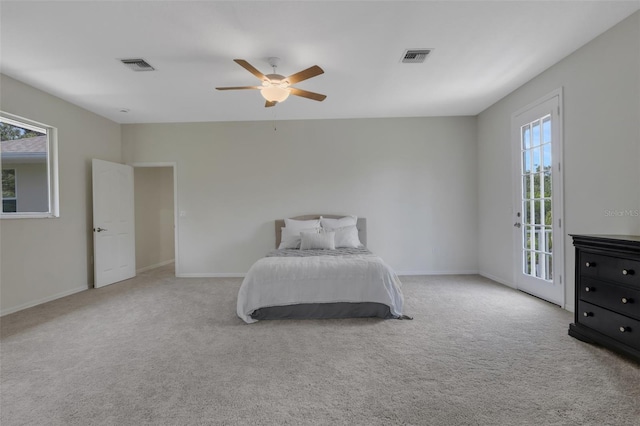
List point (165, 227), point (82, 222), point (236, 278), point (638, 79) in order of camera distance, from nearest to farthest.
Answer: point (638, 79) < point (82, 222) < point (236, 278) < point (165, 227)

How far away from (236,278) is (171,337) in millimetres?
2504

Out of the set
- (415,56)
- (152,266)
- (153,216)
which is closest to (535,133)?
(415,56)

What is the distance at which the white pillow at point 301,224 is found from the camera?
488 cm

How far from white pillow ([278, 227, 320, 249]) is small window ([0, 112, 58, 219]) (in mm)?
3115

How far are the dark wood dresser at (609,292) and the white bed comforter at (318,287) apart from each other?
4.93 ft

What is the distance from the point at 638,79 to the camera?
2.51m

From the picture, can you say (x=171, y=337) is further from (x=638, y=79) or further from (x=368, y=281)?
(x=638, y=79)

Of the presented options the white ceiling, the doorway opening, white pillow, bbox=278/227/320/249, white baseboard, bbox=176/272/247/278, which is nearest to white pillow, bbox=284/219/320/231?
white pillow, bbox=278/227/320/249

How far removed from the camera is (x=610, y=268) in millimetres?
2279

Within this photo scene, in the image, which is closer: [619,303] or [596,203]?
[619,303]

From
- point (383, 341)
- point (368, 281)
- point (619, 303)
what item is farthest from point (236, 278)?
point (619, 303)

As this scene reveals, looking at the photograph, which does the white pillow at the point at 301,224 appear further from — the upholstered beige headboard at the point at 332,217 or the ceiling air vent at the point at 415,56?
the ceiling air vent at the point at 415,56

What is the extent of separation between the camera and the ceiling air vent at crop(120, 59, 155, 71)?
319 centimetres

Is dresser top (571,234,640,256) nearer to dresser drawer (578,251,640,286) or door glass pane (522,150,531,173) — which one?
dresser drawer (578,251,640,286)
